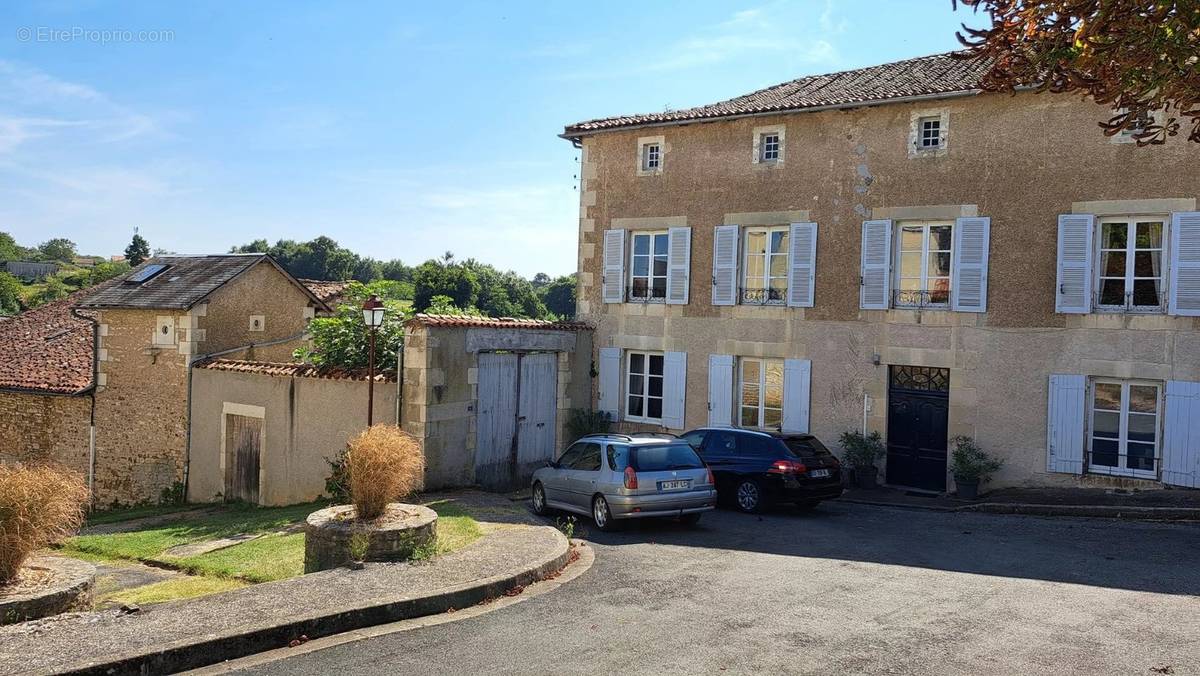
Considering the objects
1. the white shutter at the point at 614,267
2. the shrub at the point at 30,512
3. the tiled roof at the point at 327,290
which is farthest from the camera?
the tiled roof at the point at 327,290

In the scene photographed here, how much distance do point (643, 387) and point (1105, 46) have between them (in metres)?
13.5

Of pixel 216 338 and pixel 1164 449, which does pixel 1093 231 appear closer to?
pixel 1164 449

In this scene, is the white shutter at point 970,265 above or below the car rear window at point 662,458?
above

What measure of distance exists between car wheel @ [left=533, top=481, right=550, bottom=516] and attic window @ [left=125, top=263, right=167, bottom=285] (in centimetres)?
1137

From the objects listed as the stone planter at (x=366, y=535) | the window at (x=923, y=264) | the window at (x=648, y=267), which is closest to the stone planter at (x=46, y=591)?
the stone planter at (x=366, y=535)

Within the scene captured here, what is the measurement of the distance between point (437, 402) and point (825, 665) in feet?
29.3

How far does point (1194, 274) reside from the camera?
1310 centimetres

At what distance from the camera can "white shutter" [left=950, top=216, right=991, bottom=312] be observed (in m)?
14.6

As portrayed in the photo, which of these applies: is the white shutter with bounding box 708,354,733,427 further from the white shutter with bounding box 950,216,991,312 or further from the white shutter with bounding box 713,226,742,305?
the white shutter with bounding box 950,216,991,312

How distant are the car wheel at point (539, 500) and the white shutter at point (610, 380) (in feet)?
17.5

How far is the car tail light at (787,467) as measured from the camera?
12789mm

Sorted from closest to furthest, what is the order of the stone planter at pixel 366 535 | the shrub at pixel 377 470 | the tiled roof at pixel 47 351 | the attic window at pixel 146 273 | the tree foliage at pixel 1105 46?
1. the tree foliage at pixel 1105 46
2. the stone planter at pixel 366 535
3. the shrub at pixel 377 470
4. the attic window at pixel 146 273
5. the tiled roof at pixel 47 351

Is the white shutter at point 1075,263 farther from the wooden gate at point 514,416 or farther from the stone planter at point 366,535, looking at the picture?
the stone planter at point 366,535

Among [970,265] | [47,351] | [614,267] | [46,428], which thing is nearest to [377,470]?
[614,267]
